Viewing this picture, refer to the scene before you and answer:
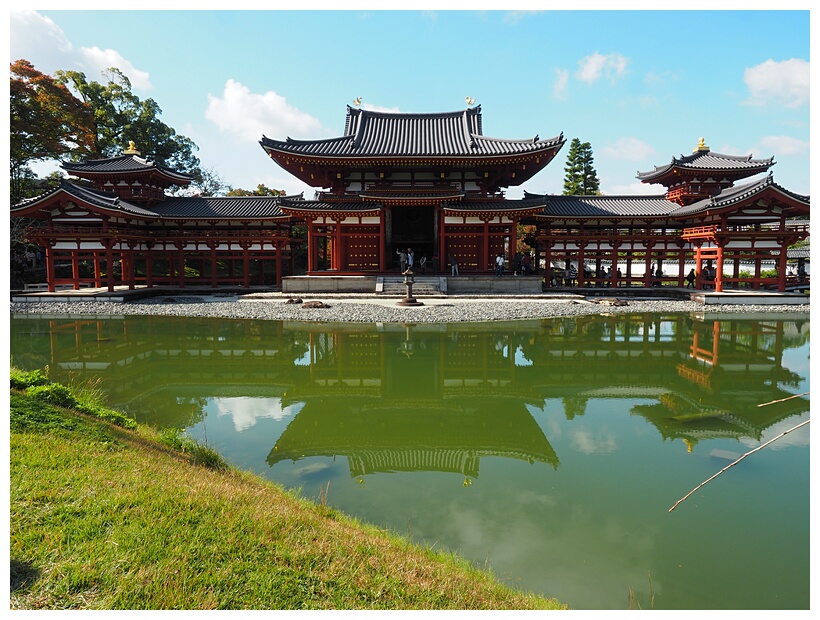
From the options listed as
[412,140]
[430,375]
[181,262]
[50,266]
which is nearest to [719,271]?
[412,140]

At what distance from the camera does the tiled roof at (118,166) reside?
953 inches

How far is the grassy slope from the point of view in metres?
2.83

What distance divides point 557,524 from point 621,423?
10.6 feet

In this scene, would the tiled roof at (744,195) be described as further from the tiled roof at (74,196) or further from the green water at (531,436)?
the tiled roof at (74,196)

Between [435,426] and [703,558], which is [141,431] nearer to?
[435,426]

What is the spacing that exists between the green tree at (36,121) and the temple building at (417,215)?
196 inches

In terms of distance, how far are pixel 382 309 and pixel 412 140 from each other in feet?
39.3

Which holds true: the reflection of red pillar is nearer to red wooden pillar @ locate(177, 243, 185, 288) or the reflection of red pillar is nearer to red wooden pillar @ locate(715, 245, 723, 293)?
red wooden pillar @ locate(177, 243, 185, 288)

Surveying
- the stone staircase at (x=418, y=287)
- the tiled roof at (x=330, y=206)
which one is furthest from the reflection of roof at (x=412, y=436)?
the tiled roof at (x=330, y=206)

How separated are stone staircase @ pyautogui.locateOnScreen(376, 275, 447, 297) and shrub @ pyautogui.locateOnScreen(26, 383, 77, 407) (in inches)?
608

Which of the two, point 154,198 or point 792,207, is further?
point 154,198

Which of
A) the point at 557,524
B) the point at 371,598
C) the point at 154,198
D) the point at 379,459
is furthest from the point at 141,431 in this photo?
the point at 154,198

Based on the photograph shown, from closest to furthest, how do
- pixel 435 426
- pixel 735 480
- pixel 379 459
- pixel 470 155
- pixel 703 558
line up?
pixel 703 558, pixel 735 480, pixel 379 459, pixel 435 426, pixel 470 155

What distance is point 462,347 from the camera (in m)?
12.1
